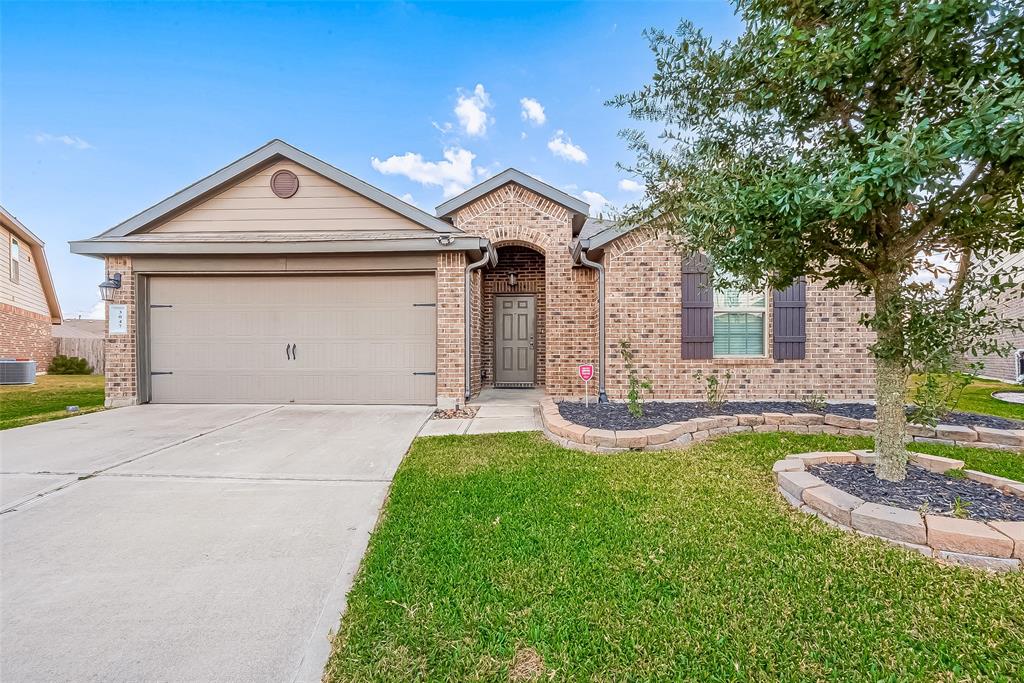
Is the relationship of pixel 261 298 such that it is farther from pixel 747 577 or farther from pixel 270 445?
pixel 747 577

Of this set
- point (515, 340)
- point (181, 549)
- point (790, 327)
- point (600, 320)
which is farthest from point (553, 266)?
point (181, 549)

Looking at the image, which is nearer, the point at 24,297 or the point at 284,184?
the point at 284,184

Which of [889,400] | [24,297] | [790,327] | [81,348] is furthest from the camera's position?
[81,348]

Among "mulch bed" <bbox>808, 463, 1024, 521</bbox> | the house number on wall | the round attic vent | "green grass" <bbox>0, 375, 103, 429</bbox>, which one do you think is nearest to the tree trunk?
"mulch bed" <bbox>808, 463, 1024, 521</bbox>

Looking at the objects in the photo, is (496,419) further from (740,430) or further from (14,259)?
(14,259)

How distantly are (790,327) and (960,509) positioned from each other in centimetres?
468

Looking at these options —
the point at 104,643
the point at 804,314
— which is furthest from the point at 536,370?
the point at 104,643

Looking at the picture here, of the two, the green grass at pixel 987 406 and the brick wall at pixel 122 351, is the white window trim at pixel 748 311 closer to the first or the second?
the green grass at pixel 987 406

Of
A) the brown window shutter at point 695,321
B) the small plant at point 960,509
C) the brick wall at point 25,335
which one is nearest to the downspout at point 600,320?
the brown window shutter at point 695,321

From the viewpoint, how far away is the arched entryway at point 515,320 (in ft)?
30.4

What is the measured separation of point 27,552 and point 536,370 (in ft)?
25.6

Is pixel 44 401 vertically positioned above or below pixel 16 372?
below

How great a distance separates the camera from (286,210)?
22.7 feet

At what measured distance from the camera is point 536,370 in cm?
A: 943
